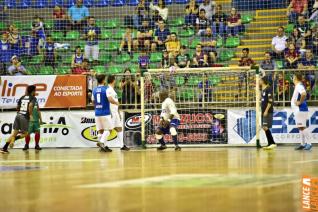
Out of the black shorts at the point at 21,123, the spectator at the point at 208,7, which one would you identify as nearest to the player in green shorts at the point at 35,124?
the black shorts at the point at 21,123

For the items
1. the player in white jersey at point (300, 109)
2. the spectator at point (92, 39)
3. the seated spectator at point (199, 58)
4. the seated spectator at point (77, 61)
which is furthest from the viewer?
the spectator at point (92, 39)

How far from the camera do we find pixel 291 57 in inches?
878

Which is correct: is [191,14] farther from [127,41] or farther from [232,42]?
[127,41]

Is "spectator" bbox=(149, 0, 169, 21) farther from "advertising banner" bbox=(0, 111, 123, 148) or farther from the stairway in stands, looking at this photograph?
"advertising banner" bbox=(0, 111, 123, 148)

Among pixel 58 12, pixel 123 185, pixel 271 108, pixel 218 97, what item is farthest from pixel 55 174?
pixel 58 12

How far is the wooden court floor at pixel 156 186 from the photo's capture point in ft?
21.3

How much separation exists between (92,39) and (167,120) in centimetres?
745

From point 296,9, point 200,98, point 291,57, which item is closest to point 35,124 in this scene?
point 200,98

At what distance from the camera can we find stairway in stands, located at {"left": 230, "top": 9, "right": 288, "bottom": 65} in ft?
81.9

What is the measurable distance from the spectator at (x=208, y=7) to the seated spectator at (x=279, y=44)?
2934mm

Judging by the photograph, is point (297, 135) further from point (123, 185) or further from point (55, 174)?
point (123, 185)

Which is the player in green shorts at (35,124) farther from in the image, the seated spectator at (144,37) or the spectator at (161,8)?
the spectator at (161,8)

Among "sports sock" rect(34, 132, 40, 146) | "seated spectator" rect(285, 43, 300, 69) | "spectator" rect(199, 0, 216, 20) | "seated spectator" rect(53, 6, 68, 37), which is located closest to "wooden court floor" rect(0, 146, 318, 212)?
"sports sock" rect(34, 132, 40, 146)

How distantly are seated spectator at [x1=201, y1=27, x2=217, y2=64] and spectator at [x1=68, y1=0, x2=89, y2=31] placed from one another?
4.85 metres
